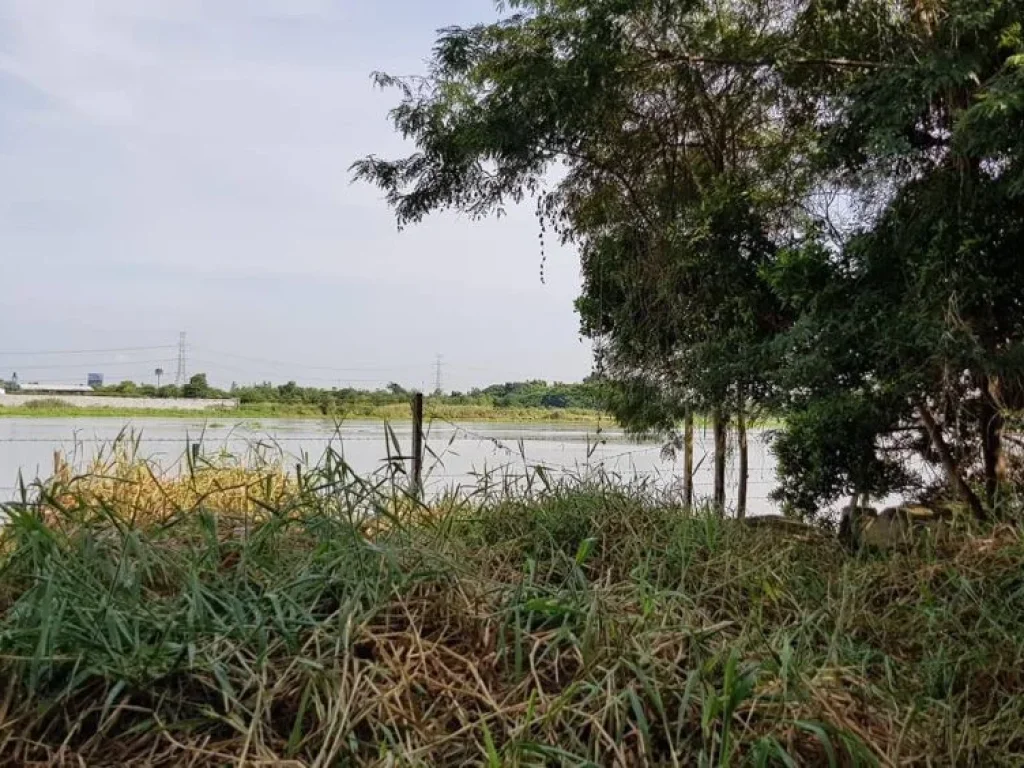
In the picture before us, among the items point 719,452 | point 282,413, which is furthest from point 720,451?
point 282,413

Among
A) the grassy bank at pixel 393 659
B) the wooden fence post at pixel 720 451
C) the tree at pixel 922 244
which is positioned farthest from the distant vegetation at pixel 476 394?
the grassy bank at pixel 393 659

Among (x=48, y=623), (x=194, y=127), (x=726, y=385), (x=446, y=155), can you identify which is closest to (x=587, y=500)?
(x=48, y=623)

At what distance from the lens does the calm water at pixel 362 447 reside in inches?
59.7

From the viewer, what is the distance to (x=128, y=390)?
4.75 metres

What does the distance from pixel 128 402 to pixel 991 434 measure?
13.3ft

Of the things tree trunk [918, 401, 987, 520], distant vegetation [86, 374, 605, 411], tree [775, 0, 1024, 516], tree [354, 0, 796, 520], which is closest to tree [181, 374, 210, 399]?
distant vegetation [86, 374, 605, 411]

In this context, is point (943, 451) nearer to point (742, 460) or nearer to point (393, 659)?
point (742, 460)

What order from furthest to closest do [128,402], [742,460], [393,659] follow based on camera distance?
[128,402], [742,460], [393,659]

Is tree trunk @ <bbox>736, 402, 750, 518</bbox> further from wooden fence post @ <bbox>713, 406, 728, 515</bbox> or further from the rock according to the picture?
the rock

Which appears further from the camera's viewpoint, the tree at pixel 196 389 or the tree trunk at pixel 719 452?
the tree at pixel 196 389

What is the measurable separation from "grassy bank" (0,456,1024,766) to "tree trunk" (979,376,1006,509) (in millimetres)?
1823

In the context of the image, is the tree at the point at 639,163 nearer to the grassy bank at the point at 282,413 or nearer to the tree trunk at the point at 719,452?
the tree trunk at the point at 719,452

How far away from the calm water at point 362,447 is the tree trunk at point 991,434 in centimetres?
98

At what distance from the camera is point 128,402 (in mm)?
4520
